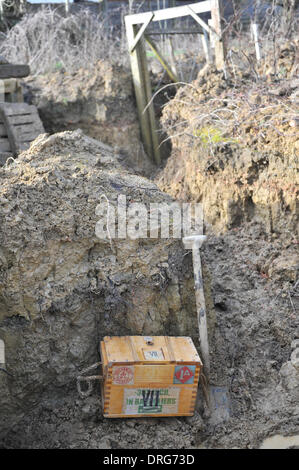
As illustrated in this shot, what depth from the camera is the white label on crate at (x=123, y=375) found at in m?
4.55

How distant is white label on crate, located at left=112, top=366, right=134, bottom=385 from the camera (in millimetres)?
4551

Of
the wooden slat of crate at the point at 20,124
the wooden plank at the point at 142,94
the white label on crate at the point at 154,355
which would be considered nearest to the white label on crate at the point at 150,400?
the white label on crate at the point at 154,355

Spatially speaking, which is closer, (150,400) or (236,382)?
(150,400)

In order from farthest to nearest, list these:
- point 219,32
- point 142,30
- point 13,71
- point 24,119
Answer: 1. point 13,71
2. point 142,30
3. point 24,119
4. point 219,32

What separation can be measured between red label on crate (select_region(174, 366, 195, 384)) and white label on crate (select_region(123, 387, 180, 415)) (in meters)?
0.09

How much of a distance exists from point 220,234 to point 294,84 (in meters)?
1.94

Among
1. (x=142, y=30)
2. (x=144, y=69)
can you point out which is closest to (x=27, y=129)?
(x=144, y=69)

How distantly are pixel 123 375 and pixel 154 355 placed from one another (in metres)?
0.30

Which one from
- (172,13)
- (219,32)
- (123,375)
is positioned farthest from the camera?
(172,13)

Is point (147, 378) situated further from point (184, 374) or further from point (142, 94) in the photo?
point (142, 94)

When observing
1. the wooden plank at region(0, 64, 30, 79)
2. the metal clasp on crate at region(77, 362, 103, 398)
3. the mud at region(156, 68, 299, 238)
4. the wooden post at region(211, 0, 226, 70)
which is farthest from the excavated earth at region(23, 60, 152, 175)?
the metal clasp on crate at region(77, 362, 103, 398)

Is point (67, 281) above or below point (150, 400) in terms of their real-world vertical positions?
above

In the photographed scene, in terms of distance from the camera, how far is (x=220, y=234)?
6.88 meters

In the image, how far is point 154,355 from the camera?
4711mm
